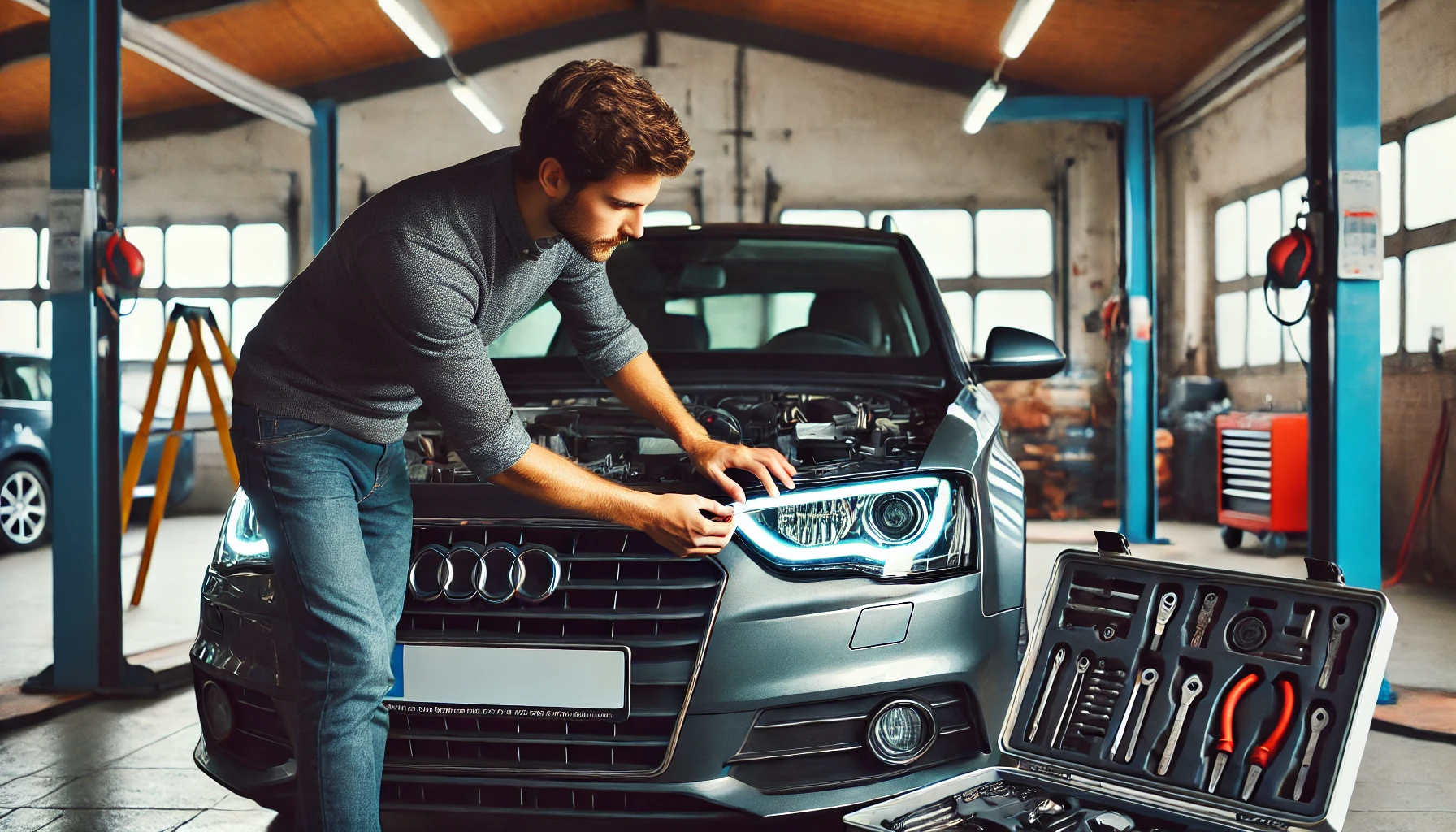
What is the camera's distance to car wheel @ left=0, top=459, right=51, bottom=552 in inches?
273

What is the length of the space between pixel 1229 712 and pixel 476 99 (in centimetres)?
951

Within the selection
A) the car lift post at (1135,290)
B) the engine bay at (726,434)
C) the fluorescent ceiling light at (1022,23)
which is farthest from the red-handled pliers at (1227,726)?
the car lift post at (1135,290)

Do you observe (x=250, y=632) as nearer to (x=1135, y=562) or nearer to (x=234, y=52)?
(x=1135, y=562)

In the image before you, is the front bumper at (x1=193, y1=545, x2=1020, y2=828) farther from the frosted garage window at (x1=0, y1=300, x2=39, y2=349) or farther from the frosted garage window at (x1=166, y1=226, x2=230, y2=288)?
the frosted garage window at (x1=166, y1=226, x2=230, y2=288)

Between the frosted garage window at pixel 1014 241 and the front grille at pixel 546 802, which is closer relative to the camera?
the front grille at pixel 546 802

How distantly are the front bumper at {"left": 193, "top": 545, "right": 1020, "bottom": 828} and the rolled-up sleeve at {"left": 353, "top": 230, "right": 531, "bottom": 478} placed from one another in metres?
0.41

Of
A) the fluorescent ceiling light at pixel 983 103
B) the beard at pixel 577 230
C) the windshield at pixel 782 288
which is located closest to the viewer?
the beard at pixel 577 230

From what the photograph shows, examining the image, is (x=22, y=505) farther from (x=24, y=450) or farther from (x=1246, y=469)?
(x=1246, y=469)

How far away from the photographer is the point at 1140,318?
793 centimetres

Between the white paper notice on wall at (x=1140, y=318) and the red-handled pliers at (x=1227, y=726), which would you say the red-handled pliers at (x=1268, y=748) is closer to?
the red-handled pliers at (x=1227, y=726)

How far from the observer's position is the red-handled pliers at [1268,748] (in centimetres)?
143

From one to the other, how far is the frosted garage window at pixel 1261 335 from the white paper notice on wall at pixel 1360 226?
5.95 meters

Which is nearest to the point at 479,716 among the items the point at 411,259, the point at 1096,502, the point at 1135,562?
the point at 411,259

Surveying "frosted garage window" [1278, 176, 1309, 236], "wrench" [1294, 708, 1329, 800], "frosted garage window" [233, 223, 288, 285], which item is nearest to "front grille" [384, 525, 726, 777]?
"wrench" [1294, 708, 1329, 800]
